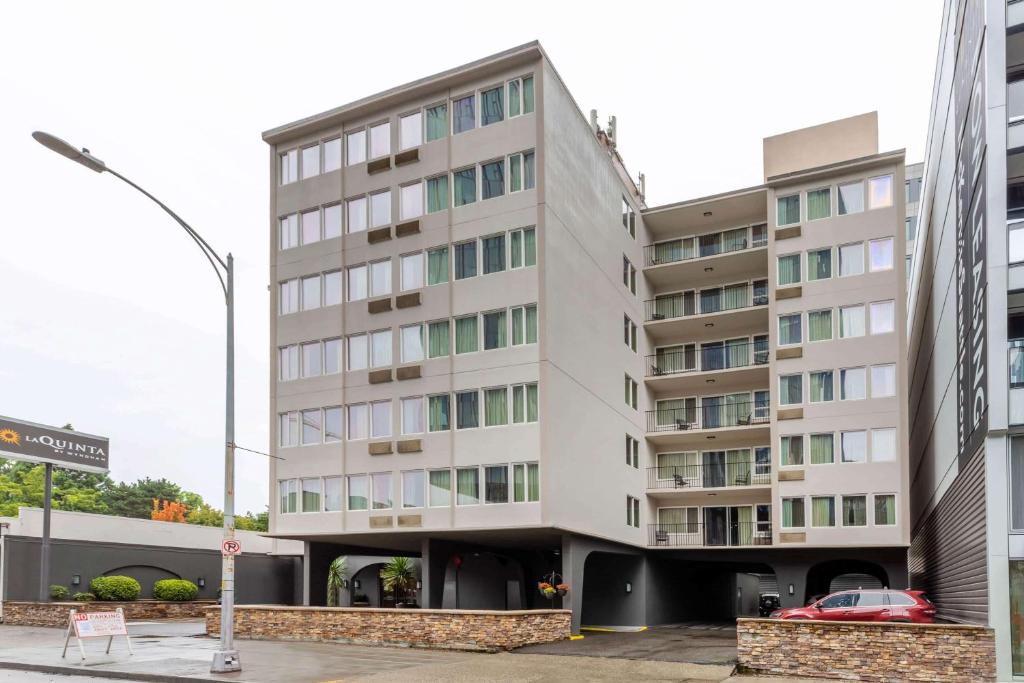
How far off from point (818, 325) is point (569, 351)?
37.0 feet

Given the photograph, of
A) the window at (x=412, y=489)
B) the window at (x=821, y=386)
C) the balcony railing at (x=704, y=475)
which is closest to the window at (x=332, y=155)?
the window at (x=412, y=489)

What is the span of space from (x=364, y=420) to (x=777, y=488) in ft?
51.4

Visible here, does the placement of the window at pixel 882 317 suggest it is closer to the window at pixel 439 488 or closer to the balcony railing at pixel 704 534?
the balcony railing at pixel 704 534

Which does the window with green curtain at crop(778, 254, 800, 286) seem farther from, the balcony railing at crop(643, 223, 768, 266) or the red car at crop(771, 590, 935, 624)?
the red car at crop(771, 590, 935, 624)

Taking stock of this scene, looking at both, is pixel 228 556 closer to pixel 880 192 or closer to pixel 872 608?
pixel 872 608

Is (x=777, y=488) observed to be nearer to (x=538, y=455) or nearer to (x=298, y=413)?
(x=538, y=455)

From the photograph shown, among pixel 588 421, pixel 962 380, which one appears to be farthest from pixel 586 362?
pixel 962 380

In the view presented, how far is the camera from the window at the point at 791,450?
35.4 metres

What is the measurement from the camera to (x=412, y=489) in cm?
3022

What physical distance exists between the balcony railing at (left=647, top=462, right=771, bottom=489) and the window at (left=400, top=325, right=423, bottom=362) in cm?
1310

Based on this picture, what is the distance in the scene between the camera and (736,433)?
38.2 m

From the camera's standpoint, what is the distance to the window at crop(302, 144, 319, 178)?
33844 mm

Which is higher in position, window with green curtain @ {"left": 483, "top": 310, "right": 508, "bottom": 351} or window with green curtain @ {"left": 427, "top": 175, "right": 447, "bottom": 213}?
window with green curtain @ {"left": 427, "top": 175, "right": 447, "bottom": 213}

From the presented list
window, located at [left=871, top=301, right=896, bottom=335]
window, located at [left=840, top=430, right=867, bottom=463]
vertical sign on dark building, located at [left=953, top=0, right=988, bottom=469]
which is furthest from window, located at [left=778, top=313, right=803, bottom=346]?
vertical sign on dark building, located at [left=953, top=0, right=988, bottom=469]
